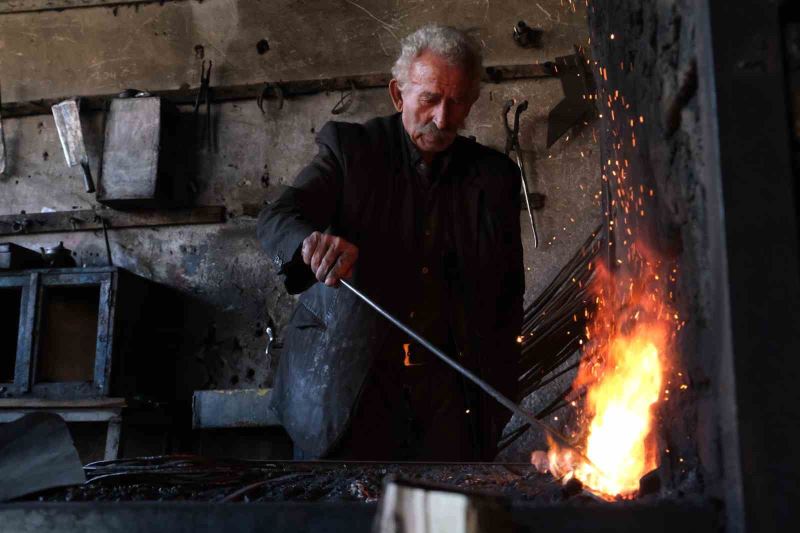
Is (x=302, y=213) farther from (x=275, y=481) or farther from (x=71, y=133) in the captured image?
(x=71, y=133)

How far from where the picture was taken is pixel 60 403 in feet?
14.2

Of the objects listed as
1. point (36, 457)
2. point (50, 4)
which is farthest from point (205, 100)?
point (36, 457)

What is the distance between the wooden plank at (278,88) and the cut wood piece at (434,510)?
4.33 meters

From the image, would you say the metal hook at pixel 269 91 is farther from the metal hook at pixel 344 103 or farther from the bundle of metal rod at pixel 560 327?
the bundle of metal rod at pixel 560 327

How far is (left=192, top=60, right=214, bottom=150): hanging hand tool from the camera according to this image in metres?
5.25

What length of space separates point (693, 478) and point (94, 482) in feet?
3.83

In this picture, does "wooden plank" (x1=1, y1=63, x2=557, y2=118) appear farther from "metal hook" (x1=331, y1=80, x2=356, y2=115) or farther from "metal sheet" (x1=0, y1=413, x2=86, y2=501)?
"metal sheet" (x1=0, y1=413, x2=86, y2=501)

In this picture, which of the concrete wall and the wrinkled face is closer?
the wrinkled face

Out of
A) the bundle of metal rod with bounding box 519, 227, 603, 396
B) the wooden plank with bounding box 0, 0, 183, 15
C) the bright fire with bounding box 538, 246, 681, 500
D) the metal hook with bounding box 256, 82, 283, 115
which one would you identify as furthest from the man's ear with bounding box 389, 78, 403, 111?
the wooden plank with bounding box 0, 0, 183, 15

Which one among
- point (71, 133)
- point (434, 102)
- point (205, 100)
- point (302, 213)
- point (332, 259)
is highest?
point (205, 100)

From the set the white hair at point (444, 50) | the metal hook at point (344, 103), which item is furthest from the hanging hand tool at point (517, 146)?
the white hair at point (444, 50)

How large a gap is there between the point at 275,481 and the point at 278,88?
12.6 ft

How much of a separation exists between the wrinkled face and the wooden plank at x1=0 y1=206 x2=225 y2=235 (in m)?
2.47

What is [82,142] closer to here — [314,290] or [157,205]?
[157,205]
